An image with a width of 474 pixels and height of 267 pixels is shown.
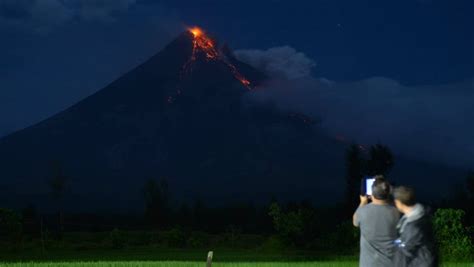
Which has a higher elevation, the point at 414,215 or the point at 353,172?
the point at 353,172

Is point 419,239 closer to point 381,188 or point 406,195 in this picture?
point 406,195

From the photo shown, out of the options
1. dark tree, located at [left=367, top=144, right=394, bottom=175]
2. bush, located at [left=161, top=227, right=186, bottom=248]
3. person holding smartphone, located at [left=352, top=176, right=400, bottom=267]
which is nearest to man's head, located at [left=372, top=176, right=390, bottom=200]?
person holding smartphone, located at [left=352, top=176, right=400, bottom=267]

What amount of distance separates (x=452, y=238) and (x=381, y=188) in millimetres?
22606

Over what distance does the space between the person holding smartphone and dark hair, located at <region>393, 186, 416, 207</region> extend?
1.07 feet

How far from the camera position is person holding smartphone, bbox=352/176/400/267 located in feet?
28.0

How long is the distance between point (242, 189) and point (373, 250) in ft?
566

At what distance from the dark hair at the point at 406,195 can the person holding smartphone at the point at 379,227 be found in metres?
0.33

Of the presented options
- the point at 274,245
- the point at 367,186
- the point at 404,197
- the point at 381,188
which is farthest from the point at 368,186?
the point at 274,245

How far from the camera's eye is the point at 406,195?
816 cm

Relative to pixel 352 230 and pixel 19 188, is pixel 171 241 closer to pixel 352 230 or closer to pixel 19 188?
pixel 352 230

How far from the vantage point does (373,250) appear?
28.2 ft

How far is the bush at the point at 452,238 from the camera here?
2972 cm

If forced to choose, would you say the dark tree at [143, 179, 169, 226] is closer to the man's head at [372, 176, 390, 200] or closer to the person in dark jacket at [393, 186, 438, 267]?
the man's head at [372, 176, 390, 200]

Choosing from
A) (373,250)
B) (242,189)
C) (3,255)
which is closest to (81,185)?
(242,189)
